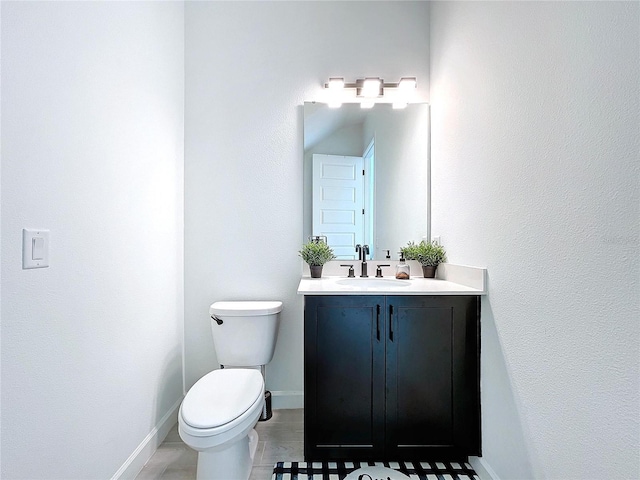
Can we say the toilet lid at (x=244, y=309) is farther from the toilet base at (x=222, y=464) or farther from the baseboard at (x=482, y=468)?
the baseboard at (x=482, y=468)

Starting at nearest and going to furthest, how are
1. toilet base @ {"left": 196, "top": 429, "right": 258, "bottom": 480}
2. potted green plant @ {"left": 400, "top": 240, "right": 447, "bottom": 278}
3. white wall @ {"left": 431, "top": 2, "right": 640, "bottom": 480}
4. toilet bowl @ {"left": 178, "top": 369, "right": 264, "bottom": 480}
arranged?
1. white wall @ {"left": 431, "top": 2, "right": 640, "bottom": 480}
2. toilet bowl @ {"left": 178, "top": 369, "right": 264, "bottom": 480}
3. toilet base @ {"left": 196, "top": 429, "right": 258, "bottom": 480}
4. potted green plant @ {"left": 400, "top": 240, "right": 447, "bottom": 278}

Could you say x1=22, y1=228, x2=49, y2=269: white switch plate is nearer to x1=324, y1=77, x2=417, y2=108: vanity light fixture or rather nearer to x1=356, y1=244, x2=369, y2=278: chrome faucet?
x1=356, y1=244, x2=369, y2=278: chrome faucet

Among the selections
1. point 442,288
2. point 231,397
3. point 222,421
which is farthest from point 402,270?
point 222,421

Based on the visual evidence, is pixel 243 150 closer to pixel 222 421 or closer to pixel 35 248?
pixel 35 248

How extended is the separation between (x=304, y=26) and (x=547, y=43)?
5.34 feet

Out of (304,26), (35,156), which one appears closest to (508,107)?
(304,26)

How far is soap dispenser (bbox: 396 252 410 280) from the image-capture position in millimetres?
2227

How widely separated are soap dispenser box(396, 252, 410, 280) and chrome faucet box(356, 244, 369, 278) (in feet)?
0.67

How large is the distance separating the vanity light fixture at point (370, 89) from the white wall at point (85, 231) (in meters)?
1.01

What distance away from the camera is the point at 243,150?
7.72 feet

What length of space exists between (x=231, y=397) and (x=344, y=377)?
20.6 inches

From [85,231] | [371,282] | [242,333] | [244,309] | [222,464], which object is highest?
[85,231]

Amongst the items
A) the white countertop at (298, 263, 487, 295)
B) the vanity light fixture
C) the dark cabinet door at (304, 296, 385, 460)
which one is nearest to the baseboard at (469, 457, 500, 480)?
the dark cabinet door at (304, 296, 385, 460)

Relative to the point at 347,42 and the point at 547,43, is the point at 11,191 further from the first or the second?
the point at 347,42
